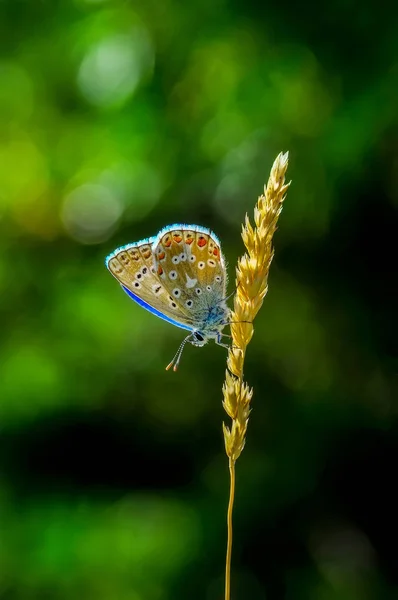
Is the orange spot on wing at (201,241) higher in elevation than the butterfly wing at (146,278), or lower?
higher

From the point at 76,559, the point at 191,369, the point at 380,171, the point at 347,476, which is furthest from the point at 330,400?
the point at 76,559

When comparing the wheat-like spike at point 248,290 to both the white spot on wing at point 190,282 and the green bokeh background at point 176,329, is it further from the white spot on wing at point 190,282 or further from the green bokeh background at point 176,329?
the green bokeh background at point 176,329

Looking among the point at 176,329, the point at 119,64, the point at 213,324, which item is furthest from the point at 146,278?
the point at 119,64

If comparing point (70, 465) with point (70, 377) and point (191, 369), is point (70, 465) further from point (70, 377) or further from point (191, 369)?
point (191, 369)

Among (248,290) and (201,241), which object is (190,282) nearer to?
(201,241)

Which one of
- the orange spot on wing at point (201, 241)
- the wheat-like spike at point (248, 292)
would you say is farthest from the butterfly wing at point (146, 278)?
the wheat-like spike at point (248, 292)
